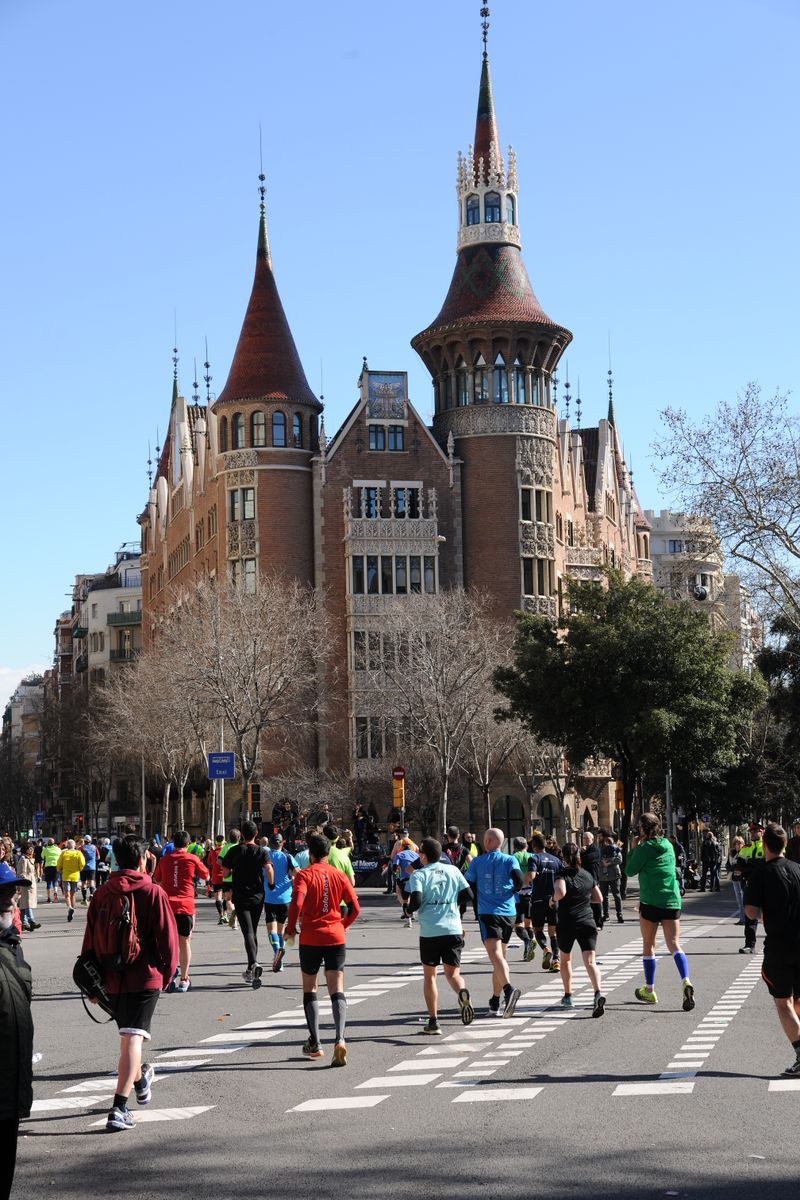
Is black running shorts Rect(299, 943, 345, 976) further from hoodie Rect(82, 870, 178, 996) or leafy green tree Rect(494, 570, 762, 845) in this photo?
leafy green tree Rect(494, 570, 762, 845)

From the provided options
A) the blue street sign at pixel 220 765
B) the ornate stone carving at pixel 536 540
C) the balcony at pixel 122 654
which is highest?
the balcony at pixel 122 654

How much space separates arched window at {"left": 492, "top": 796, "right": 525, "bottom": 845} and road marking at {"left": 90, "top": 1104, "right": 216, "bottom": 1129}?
55.3 m

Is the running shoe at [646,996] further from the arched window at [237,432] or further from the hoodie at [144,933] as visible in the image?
the arched window at [237,432]

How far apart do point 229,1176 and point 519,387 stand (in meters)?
59.1

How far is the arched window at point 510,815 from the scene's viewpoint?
214ft

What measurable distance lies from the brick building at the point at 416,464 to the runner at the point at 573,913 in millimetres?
46740

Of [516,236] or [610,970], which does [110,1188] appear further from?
[516,236]

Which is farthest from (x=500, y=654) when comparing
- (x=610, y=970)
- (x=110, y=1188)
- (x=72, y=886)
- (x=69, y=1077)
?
(x=110, y=1188)

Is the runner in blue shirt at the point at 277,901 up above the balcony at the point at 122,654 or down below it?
below

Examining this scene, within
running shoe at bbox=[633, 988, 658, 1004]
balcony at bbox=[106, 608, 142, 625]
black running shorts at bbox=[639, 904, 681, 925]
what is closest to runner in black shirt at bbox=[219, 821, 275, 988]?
running shoe at bbox=[633, 988, 658, 1004]

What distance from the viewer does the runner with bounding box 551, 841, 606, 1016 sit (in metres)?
15.2

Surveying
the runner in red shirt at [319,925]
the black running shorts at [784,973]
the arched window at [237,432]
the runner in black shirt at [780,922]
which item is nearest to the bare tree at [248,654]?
the arched window at [237,432]

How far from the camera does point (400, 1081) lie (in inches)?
441

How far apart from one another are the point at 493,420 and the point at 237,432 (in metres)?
10.3
